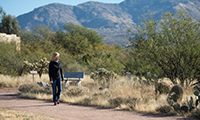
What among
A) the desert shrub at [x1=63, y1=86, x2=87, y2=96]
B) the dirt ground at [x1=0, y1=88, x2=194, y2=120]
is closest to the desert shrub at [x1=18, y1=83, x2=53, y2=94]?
the desert shrub at [x1=63, y1=86, x2=87, y2=96]

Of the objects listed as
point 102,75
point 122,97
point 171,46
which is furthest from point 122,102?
point 102,75

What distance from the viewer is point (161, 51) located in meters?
11.5

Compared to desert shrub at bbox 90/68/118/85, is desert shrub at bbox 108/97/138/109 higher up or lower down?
lower down

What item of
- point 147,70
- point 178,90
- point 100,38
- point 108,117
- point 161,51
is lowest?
point 108,117

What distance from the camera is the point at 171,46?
11.4 metres

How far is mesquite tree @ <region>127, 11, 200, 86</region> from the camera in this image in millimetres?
11062

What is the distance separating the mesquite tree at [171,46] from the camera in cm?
1106

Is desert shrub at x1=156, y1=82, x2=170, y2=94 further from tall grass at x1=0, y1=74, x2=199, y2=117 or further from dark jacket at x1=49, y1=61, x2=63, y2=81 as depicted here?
dark jacket at x1=49, y1=61, x2=63, y2=81

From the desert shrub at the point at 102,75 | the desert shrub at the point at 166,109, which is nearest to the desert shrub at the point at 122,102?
the desert shrub at the point at 166,109

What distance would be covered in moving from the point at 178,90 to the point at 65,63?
18440 millimetres

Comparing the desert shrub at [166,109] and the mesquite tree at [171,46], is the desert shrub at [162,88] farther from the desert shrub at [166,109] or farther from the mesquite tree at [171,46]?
the desert shrub at [166,109]

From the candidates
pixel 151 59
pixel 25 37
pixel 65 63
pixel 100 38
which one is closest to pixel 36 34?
pixel 25 37

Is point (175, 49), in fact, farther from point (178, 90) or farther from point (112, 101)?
point (112, 101)

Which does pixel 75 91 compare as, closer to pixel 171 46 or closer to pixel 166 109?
pixel 166 109
